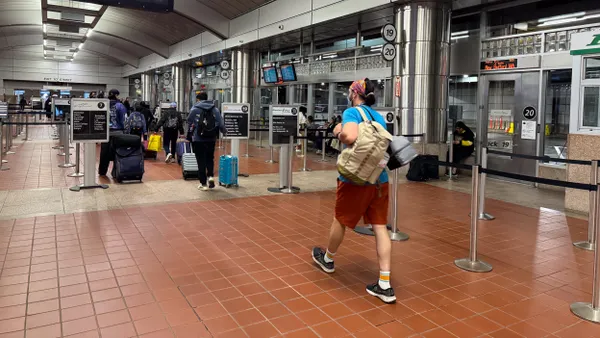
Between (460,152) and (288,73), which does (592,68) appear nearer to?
(460,152)

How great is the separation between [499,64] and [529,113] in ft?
4.42

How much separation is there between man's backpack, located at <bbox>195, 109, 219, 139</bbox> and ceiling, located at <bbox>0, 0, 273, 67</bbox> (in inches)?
395

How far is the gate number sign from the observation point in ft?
32.0

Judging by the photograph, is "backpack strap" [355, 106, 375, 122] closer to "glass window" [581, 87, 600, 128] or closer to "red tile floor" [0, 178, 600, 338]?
"red tile floor" [0, 178, 600, 338]

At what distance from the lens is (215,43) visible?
2141 centimetres

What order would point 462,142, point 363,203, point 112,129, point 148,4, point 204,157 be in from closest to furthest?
1. point 363,203
2. point 204,157
3. point 112,129
4. point 462,142
5. point 148,4

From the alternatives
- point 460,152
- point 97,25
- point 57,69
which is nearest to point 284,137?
point 460,152

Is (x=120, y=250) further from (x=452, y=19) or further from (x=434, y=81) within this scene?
(x=452, y=19)

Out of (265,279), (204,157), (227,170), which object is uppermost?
(204,157)

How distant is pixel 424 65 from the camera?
1039 centimetres

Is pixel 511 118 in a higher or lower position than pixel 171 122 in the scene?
higher

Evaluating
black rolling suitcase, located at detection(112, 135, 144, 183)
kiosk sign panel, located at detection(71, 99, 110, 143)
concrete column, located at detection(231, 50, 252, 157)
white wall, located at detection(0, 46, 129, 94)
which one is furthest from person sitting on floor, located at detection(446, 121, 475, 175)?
white wall, located at detection(0, 46, 129, 94)

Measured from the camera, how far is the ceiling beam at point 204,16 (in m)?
18.0

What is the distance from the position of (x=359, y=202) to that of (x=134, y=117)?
8889 mm
